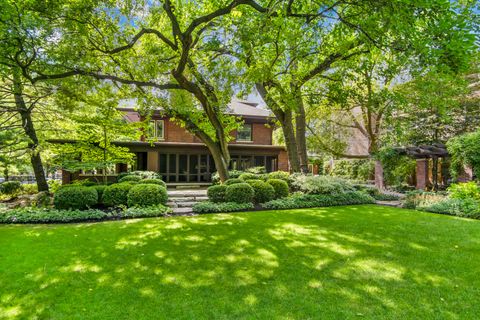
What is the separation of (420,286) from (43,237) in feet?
26.3

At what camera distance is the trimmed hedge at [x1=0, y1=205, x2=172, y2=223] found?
9.00m

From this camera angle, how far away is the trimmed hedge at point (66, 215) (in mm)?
9000

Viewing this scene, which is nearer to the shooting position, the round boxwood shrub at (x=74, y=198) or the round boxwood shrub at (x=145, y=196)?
the round boxwood shrub at (x=74, y=198)

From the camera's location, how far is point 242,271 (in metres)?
4.78

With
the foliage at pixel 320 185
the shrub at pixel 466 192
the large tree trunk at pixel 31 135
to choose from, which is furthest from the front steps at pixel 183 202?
the shrub at pixel 466 192

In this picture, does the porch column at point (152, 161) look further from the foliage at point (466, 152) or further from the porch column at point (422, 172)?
the foliage at point (466, 152)

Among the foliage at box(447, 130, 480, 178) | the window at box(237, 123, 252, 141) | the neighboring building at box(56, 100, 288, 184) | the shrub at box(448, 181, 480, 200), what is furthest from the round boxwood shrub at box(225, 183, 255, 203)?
the window at box(237, 123, 252, 141)

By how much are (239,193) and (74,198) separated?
6008mm

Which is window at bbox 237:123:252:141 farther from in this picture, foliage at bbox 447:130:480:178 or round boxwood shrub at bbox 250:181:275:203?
foliage at bbox 447:130:480:178

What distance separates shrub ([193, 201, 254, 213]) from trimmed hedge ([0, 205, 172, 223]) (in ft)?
4.14

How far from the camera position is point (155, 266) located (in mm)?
5031

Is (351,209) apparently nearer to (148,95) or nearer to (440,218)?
(440,218)

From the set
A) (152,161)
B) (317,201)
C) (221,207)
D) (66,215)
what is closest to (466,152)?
(317,201)

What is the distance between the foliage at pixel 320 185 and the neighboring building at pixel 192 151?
26.7 feet
